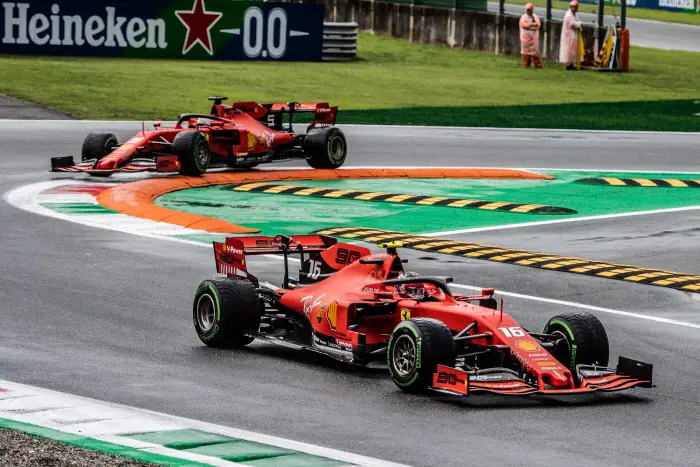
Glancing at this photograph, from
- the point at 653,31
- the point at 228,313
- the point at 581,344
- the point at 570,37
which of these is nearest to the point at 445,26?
the point at 570,37

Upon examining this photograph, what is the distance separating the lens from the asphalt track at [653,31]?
5697 centimetres

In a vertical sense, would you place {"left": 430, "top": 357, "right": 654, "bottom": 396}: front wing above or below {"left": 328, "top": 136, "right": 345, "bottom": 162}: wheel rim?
above

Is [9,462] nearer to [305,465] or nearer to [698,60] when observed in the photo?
[305,465]

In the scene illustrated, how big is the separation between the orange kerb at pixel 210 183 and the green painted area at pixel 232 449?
1049 centimetres

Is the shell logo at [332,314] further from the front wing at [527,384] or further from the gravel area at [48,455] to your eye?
the gravel area at [48,455]

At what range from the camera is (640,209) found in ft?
79.2

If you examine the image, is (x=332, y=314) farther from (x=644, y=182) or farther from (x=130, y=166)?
(x=644, y=182)

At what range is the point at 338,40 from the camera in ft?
166

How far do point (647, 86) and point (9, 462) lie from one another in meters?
40.0

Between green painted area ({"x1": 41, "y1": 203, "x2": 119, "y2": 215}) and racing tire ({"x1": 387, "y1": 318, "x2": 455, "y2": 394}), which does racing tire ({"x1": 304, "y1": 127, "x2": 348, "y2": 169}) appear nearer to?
green painted area ({"x1": 41, "y1": 203, "x2": 119, "y2": 215})

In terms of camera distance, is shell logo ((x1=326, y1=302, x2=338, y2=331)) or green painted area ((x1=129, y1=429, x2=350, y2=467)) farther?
shell logo ((x1=326, y1=302, x2=338, y2=331))

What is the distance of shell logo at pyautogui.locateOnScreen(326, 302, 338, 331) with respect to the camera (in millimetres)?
12514

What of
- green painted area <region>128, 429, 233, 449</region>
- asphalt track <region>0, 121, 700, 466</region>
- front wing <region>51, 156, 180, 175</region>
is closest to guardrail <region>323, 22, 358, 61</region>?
front wing <region>51, 156, 180, 175</region>

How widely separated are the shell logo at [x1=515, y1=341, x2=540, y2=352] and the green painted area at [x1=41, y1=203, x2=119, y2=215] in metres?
11.3
